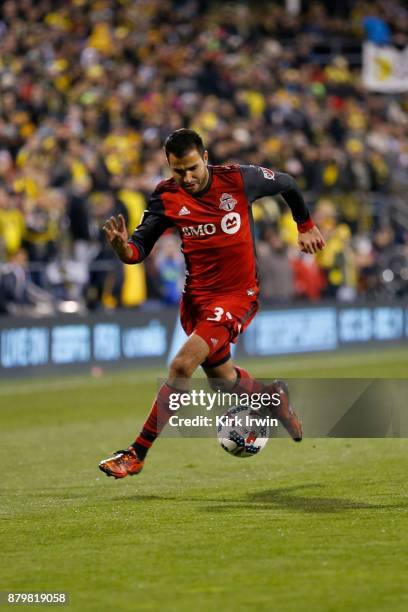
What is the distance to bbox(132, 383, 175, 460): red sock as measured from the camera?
8.42 meters

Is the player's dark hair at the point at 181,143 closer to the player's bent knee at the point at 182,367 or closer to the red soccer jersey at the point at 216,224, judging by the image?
the red soccer jersey at the point at 216,224

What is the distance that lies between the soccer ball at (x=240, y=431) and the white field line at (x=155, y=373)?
8226 mm

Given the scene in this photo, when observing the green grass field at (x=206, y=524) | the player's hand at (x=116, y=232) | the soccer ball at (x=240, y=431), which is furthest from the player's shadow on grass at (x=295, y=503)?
the player's hand at (x=116, y=232)

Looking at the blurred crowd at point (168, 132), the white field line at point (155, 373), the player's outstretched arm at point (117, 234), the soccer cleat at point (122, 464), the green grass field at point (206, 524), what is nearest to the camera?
the green grass field at point (206, 524)

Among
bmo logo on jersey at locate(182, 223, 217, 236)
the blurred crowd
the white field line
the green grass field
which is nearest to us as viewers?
the green grass field

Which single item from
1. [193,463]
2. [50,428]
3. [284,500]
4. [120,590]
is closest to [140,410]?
[50,428]

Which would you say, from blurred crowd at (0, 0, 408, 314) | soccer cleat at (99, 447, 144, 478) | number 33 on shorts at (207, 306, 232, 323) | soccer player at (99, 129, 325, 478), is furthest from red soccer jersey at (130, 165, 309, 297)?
blurred crowd at (0, 0, 408, 314)

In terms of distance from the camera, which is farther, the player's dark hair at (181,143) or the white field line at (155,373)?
the white field line at (155,373)

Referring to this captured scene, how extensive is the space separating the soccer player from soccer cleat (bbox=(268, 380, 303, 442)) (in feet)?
0.60

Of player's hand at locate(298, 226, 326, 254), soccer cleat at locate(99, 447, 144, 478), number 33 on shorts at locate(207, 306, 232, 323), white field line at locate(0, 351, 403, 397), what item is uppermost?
player's hand at locate(298, 226, 326, 254)

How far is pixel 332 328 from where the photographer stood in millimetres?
22781

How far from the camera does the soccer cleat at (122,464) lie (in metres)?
8.34

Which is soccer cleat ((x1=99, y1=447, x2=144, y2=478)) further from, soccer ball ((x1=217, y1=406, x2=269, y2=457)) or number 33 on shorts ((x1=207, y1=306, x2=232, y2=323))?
number 33 on shorts ((x1=207, y1=306, x2=232, y2=323))

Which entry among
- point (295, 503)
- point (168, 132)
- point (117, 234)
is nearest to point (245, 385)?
point (295, 503)
